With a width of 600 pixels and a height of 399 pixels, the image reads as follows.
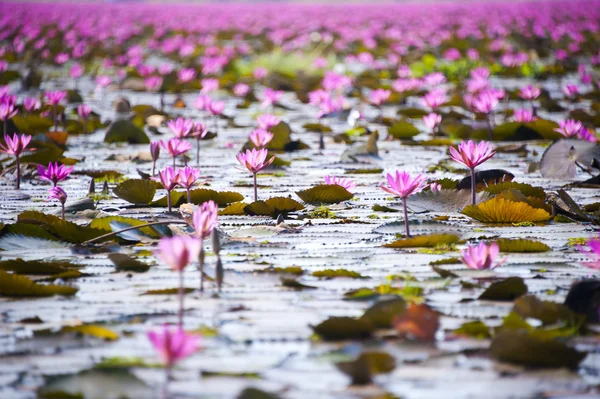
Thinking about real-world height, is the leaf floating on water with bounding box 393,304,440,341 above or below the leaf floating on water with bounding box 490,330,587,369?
above

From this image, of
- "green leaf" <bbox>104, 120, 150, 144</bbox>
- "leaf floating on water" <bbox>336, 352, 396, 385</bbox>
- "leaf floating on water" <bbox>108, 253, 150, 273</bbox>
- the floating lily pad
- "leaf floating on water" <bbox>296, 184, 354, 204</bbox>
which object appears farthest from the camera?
"green leaf" <bbox>104, 120, 150, 144</bbox>

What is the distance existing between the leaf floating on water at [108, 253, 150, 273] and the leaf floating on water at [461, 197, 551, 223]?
1207 millimetres

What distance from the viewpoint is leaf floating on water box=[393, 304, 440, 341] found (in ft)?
5.41

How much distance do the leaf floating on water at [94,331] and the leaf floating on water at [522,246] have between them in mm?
1248

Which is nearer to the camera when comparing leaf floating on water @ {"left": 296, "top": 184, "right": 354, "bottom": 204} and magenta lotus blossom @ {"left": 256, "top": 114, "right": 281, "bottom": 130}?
leaf floating on water @ {"left": 296, "top": 184, "right": 354, "bottom": 204}

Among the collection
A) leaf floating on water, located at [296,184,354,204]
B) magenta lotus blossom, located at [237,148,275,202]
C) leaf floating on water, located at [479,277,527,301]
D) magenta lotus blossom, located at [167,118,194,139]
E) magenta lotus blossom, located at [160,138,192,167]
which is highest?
magenta lotus blossom, located at [167,118,194,139]

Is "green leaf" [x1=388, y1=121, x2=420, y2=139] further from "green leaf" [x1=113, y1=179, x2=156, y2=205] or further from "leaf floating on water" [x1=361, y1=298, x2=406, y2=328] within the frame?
"leaf floating on water" [x1=361, y1=298, x2=406, y2=328]

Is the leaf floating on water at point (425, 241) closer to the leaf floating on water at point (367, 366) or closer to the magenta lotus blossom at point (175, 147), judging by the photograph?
the leaf floating on water at point (367, 366)

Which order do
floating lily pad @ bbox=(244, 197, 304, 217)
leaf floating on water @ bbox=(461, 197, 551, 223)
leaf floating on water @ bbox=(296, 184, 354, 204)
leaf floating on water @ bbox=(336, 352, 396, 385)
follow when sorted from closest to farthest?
leaf floating on water @ bbox=(336, 352, 396, 385), leaf floating on water @ bbox=(461, 197, 551, 223), floating lily pad @ bbox=(244, 197, 304, 217), leaf floating on water @ bbox=(296, 184, 354, 204)

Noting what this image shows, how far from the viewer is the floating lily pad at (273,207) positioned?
2928mm

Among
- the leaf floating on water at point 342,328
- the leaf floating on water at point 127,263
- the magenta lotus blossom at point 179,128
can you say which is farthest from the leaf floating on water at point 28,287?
the magenta lotus blossom at point 179,128

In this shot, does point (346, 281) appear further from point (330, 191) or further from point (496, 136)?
point (496, 136)

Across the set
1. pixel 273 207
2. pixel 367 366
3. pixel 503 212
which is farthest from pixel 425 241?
pixel 367 366

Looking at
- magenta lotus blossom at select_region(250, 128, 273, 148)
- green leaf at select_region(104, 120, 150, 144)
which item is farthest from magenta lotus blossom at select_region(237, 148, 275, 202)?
green leaf at select_region(104, 120, 150, 144)
